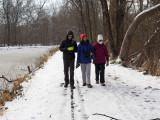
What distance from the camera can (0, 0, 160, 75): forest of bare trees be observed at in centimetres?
821

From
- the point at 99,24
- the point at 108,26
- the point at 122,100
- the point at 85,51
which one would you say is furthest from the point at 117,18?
the point at 99,24

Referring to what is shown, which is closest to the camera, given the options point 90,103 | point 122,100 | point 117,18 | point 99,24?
point 90,103

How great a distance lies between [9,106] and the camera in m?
4.40

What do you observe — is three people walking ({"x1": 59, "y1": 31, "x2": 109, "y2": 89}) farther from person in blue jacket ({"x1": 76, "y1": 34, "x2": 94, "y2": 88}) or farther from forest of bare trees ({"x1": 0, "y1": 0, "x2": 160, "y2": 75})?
forest of bare trees ({"x1": 0, "y1": 0, "x2": 160, "y2": 75})

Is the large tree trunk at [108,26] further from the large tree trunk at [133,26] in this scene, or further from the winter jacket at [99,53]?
the winter jacket at [99,53]

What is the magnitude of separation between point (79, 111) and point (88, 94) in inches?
45.0

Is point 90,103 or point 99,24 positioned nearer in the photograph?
point 90,103

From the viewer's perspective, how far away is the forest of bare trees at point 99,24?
8207mm

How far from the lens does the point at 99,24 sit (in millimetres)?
36719

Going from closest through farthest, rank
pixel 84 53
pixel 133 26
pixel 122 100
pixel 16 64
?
pixel 122 100
pixel 84 53
pixel 133 26
pixel 16 64

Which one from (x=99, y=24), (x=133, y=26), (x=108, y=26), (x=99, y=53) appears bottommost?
(x=99, y=53)

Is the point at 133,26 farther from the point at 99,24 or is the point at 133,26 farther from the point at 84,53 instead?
the point at 99,24

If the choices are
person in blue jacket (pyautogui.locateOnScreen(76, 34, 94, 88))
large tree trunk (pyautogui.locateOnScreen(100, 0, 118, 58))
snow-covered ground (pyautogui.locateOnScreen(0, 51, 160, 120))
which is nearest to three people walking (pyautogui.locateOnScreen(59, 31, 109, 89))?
person in blue jacket (pyautogui.locateOnScreen(76, 34, 94, 88))

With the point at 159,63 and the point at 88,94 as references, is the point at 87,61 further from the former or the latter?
the point at 159,63
